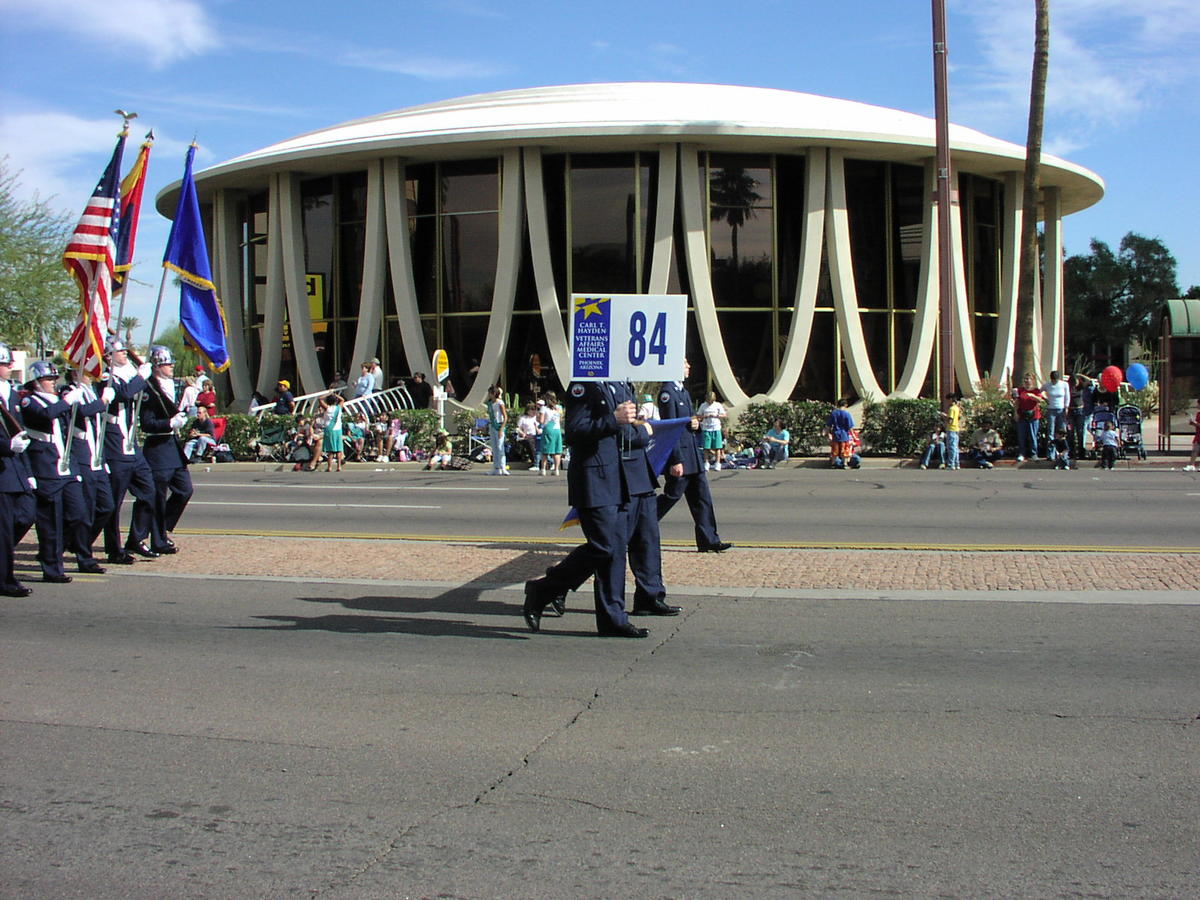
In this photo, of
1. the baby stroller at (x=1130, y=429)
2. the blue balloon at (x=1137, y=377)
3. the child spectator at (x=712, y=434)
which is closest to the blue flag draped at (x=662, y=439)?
the child spectator at (x=712, y=434)

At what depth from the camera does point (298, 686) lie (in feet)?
20.6

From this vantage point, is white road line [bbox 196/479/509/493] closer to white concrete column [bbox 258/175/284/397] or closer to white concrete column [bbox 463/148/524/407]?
white concrete column [bbox 463/148/524/407]

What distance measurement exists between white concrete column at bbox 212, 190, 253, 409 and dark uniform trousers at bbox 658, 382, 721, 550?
24.7 metres

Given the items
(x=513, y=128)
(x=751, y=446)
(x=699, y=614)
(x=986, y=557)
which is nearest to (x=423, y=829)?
(x=699, y=614)

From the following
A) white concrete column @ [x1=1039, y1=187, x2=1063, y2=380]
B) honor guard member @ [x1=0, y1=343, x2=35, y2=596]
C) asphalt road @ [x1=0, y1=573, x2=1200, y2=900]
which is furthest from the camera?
white concrete column @ [x1=1039, y1=187, x2=1063, y2=380]

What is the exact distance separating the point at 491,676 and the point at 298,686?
104 cm

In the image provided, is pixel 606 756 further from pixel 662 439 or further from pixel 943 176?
pixel 943 176

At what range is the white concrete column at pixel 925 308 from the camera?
29109 millimetres

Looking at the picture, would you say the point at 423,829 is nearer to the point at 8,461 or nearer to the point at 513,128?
the point at 8,461

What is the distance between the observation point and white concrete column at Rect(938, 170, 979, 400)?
1170 inches

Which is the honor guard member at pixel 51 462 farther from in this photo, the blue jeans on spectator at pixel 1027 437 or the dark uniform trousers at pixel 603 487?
the blue jeans on spectator at pixel 1027 437

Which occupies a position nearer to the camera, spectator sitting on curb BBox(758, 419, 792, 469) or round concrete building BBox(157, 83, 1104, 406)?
spectator sitting on curb BBox(758, 419, 792, 469)

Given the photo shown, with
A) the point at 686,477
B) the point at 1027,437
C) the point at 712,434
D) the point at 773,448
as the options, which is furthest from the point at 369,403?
the point at 686,477

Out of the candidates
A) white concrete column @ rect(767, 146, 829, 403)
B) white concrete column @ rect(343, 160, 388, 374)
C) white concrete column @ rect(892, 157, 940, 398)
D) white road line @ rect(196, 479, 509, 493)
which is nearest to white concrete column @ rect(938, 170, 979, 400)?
white concrete column @ rect(892, 157, 940, 398)
